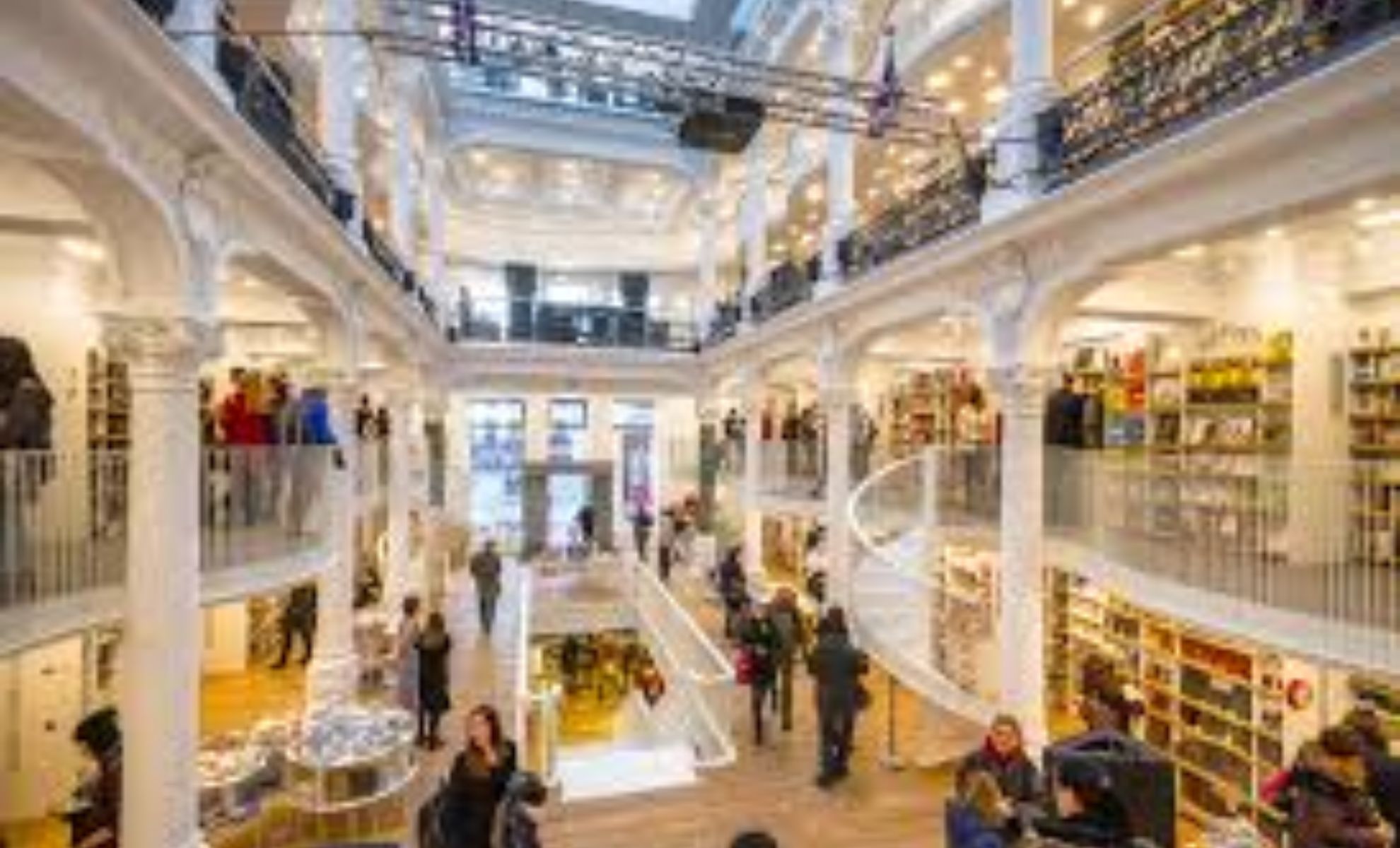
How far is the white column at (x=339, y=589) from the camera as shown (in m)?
9.53

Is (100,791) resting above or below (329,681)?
above

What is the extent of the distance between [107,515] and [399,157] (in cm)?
888

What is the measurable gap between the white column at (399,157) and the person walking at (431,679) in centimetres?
647

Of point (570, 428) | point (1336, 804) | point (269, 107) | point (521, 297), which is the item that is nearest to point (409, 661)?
point (269, 107)

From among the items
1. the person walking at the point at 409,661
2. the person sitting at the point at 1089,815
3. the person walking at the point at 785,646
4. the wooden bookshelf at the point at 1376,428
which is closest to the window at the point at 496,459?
the person walking at the point at 409,661

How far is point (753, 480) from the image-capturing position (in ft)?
53.1

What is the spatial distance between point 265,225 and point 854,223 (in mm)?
7642

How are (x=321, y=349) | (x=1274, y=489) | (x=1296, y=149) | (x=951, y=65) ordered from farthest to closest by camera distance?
(x=951, y=65) < (x=321, y=349) < (x=1274, y=489) < (x=1296, y=149)

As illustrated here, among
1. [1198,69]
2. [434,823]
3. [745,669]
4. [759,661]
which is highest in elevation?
[1198,69]

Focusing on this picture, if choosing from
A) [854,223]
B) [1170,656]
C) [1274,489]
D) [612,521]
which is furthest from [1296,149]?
[612,521]

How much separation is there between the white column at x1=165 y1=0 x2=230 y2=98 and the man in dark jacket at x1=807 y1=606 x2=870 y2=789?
242 inches

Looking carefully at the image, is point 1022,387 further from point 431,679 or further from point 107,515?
point 107,515

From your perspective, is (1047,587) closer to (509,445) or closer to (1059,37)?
(1059,37)

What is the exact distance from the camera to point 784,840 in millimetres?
6961
